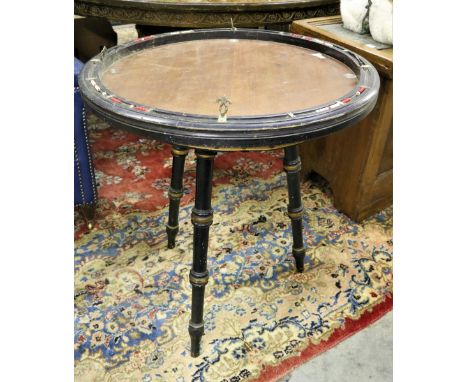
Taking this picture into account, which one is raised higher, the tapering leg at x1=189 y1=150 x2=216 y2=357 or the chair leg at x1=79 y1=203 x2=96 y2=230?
the tapering leg at x1=189 y1=150 x2=216 y2=357

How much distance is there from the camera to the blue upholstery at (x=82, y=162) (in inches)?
74.4

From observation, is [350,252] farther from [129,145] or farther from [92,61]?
[129,145]

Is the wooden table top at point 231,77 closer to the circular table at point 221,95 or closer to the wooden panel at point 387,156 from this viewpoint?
the circular table at point 221,95

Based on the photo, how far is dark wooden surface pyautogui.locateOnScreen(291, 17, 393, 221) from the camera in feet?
6.25

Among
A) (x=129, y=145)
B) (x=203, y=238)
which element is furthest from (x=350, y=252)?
(x=129, y=145)

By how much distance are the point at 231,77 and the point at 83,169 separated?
3.17 ft

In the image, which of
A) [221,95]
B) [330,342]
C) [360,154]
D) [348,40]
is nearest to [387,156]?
[360,154]

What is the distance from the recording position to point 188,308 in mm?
1728

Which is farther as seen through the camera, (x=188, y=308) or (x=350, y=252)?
(x=350, y=252)

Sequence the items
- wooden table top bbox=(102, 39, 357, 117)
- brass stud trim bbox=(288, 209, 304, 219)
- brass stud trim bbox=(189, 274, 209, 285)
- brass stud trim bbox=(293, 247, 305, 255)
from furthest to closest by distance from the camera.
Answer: brass stud trim bbox=(293, 247, 305, 255), brass stud trim bbox=(288, 209, 304, 219), brass stud trim bbox=(189, 274, 209, 285), wooden table top bbox=(102, 39, 357, 117)

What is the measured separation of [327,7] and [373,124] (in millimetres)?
767

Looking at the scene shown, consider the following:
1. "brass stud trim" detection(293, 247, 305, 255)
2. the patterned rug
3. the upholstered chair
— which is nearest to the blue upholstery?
the upholstered chair

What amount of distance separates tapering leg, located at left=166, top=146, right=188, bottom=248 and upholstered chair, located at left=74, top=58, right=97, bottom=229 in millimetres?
423

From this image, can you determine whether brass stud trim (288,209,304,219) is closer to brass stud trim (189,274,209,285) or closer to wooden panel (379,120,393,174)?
brass stud trim (189,274,209,285)
